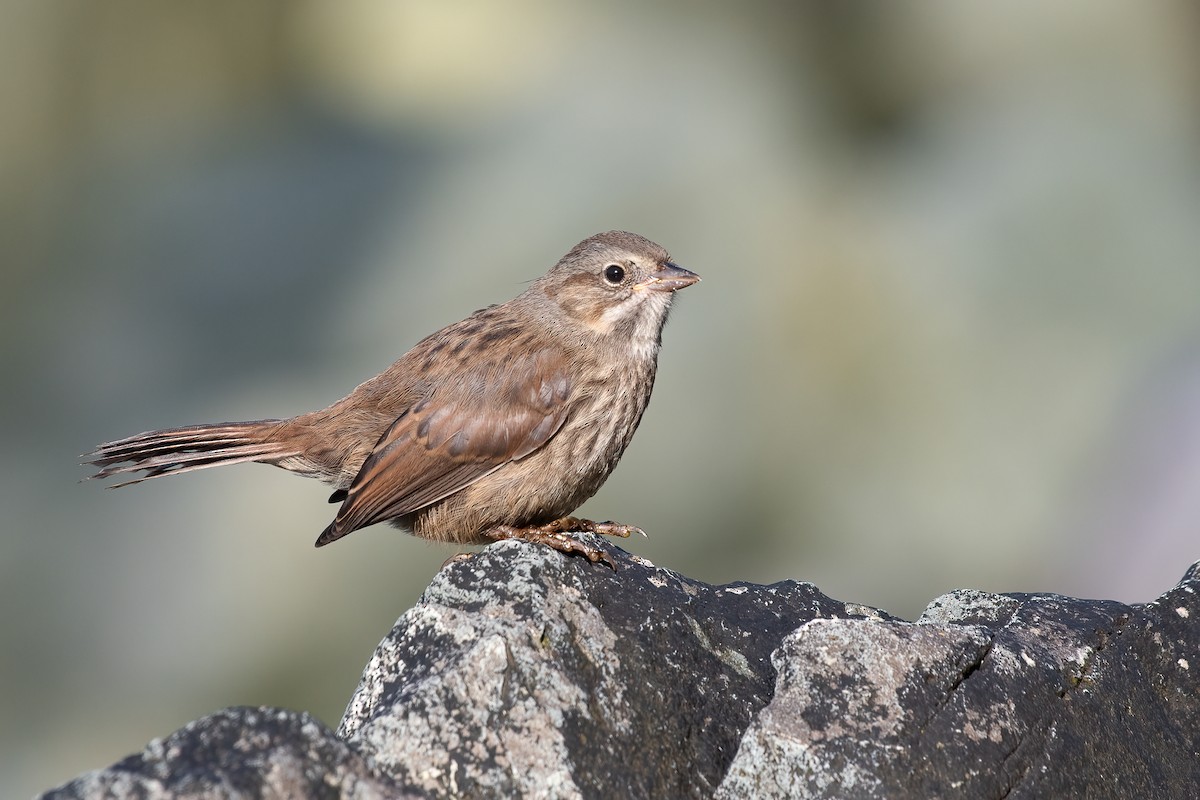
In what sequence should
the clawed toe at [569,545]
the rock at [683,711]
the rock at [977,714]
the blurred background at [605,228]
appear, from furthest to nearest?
1. the blurred background at [605,228]
2. the clawed toe at [569,545]
3. the rock at [977,714]
4. the rock at [683,711]

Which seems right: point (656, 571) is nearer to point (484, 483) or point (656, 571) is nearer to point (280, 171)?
point (484, 483)

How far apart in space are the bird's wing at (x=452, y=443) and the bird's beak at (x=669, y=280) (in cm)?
67

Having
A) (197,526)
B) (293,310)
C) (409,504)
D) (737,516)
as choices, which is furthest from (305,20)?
(409,504)

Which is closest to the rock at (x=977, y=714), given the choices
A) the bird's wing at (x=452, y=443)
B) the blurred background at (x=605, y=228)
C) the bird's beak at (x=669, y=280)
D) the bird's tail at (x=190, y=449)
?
the bird's wing at (x=452, y=443)

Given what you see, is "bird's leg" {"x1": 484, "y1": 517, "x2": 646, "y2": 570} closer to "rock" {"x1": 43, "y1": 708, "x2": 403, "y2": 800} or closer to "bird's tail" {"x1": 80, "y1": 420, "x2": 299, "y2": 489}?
"bird's tail" {"x1": 80, "y1": 420, "x2": 299, "y2": 489}

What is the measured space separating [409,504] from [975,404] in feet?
22.7

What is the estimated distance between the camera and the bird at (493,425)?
5.27 m

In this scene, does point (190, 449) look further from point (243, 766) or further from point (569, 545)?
point (243, 766)

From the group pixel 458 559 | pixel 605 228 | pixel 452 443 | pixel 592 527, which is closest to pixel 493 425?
pixel 452 443

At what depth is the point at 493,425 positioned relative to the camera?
5301 millimetres

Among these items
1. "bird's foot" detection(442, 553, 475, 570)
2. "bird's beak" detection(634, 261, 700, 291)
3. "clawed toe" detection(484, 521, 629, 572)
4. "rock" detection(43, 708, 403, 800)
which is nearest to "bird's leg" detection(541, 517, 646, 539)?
"clawed toe" detection(484, 521, 629, 572)

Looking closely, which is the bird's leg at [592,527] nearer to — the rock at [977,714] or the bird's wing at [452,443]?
the bird's wing at [452,443]

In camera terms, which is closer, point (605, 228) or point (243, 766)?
point (243, 766)

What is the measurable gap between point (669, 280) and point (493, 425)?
3.56ft
